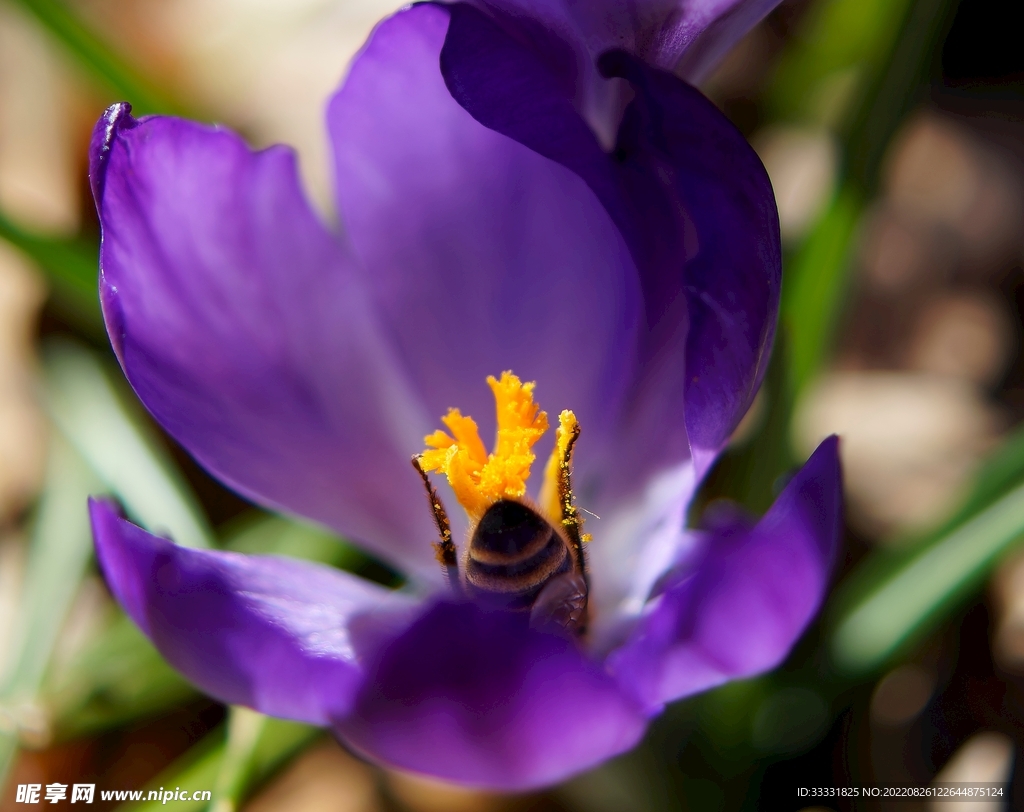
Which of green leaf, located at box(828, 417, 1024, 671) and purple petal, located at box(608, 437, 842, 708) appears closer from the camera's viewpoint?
purple petal, located at box(608, 437, 842, 708)

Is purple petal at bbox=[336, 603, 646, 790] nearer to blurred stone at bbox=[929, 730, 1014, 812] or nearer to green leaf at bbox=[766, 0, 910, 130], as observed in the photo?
blurred stone at bbox=[929, 730, 1014, 812]

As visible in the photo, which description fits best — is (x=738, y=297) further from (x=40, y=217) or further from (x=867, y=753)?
(x=40, y=217)

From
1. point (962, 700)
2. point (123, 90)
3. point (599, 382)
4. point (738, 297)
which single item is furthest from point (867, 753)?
point (123, 90)

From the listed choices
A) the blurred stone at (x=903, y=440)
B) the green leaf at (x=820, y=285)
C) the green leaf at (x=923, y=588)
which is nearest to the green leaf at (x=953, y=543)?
the green leaf at (x=923, y=588)

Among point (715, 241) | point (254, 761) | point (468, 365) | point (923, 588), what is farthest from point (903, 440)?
point (254, 761)

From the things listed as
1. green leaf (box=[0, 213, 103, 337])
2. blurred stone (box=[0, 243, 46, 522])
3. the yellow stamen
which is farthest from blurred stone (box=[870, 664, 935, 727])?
blurred stone (box=[0, 243, 46, 522])

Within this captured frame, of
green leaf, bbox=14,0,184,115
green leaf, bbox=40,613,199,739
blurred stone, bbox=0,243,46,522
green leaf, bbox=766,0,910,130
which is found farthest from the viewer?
blurred stone, bbox=0,243,46,522

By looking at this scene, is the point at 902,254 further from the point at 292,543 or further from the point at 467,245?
the point at 292,543
